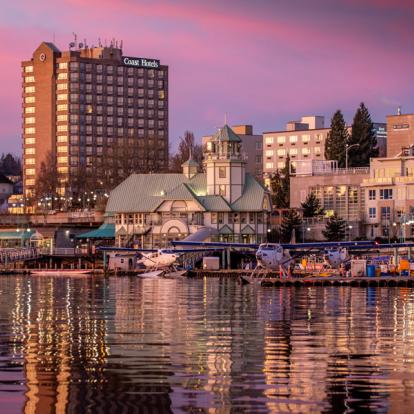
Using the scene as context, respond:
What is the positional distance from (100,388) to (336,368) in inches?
286

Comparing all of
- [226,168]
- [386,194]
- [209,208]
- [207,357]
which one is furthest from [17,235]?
[207,357]

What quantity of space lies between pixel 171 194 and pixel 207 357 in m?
110

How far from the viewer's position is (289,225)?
152000mm

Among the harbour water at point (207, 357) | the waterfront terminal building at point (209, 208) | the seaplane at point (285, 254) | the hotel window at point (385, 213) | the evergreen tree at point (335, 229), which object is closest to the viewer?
the harbour water at point (207, 357)

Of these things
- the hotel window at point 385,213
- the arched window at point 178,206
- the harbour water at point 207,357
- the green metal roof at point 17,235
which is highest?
the arched window at point 178,206

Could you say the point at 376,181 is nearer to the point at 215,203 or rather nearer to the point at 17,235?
the point at 215,203

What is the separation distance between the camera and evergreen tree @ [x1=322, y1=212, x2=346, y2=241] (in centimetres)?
14600

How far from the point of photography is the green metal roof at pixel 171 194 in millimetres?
146000

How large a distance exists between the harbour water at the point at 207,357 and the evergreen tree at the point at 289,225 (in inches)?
3342

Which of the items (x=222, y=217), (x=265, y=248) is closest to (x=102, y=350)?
(x=265, y=248)

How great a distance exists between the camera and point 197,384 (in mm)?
31656

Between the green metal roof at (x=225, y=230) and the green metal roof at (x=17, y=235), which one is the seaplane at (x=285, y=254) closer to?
the green metal roof at (x=225, y=230)

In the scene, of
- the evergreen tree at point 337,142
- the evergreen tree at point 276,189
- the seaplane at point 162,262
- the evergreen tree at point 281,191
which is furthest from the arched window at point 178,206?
the evergreen tree at point 337,142

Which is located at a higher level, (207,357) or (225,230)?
(225,230)
